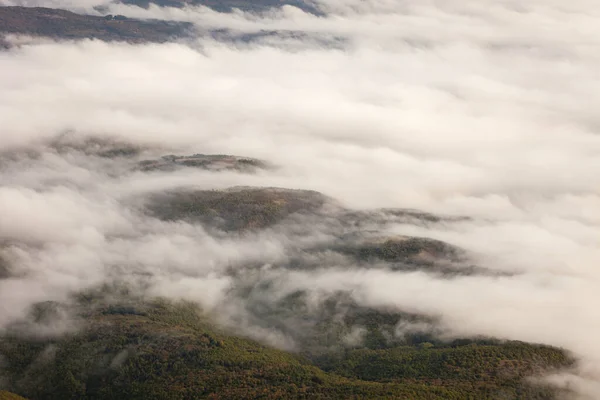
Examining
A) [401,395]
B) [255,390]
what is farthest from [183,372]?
[401,395]

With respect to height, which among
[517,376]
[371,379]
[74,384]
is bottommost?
[74,384]

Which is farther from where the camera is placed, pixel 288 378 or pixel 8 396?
pixel 288 378

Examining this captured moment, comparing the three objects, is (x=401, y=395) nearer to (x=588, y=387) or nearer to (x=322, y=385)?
(x=322, y=385)

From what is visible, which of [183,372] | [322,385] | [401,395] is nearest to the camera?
[401,395]

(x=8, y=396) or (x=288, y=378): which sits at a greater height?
(x=288, y=378)

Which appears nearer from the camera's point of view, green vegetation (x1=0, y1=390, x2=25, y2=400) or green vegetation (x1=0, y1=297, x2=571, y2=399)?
green vegetation (x1=0, y1=390, x2=25, y2=400)

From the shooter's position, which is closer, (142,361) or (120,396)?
(120,396)

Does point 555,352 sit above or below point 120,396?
above

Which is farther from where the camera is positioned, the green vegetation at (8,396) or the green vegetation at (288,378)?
the green vegetation at (288,378)

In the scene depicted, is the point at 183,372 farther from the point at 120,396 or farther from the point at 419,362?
the point at 419,362

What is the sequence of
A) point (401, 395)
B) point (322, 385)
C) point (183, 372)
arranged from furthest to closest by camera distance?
point (183, 372), point (322, 385), point (401, 395)
